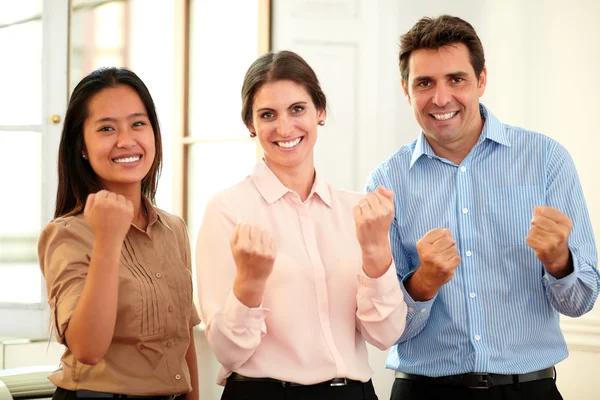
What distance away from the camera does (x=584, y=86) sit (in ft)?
9.55

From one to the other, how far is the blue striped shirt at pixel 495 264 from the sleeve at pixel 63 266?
2.60 ft

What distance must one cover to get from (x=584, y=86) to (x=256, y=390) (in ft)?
6.17

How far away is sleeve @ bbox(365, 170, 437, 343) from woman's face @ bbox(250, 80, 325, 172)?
1.16 ft

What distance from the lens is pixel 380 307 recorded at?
1.74m

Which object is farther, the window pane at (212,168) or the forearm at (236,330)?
the window pane at (212,168)

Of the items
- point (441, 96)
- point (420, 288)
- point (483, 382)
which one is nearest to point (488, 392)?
point (483, 382)

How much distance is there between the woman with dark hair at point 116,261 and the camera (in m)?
1.66

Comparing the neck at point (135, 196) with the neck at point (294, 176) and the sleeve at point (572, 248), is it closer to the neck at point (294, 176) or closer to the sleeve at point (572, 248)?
the neck at point (294, 176)

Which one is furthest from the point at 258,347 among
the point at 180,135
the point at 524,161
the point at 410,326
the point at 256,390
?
the point at 180,135

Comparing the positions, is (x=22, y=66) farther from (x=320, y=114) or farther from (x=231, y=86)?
(x=320, y=114)

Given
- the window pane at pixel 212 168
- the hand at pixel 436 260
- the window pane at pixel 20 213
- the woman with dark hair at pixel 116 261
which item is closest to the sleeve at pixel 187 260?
the woman with dark hair at pixel 116 261

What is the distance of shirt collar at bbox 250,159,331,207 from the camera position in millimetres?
1848

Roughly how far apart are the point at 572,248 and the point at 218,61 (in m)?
2.18

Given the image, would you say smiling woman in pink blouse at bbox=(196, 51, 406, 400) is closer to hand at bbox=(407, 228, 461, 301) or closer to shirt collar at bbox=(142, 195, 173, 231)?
hand at bbox=(407, 228, 461, 301)
